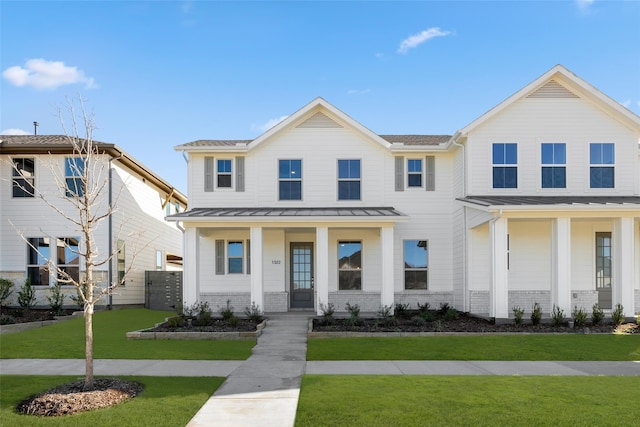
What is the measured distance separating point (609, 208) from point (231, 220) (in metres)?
11.3

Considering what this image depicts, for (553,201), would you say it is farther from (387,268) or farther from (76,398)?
(76,398)

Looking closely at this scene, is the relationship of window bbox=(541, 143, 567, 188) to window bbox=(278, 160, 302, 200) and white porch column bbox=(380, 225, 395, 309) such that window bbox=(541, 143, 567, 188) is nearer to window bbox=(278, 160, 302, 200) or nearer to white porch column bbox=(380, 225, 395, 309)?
Answer: white porch column bbox=(380, 225, 395, 309)

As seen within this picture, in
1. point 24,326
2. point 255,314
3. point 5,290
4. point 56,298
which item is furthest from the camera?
point 5,290

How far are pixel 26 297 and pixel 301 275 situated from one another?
10.0 m

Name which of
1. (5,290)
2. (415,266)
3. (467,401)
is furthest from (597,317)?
(5,290)

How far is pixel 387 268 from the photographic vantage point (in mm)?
15383

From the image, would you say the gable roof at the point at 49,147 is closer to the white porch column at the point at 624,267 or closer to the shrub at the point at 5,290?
the shrub at the point at 5,290

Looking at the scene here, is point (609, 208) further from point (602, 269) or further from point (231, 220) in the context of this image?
point (231, 220)

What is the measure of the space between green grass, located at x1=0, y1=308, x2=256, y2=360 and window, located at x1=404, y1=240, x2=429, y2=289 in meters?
7.13

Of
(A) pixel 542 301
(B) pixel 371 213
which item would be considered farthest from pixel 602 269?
(B) pixel 371 213

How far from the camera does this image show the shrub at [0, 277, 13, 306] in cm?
1736

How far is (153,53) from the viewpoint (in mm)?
16000

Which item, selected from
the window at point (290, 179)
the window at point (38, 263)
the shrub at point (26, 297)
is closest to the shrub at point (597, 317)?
the window at point (290, 179)

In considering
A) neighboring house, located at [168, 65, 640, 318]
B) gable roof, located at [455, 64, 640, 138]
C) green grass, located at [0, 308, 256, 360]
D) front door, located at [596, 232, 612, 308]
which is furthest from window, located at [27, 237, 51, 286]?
front door, located at [596, 232, 612, 308]
